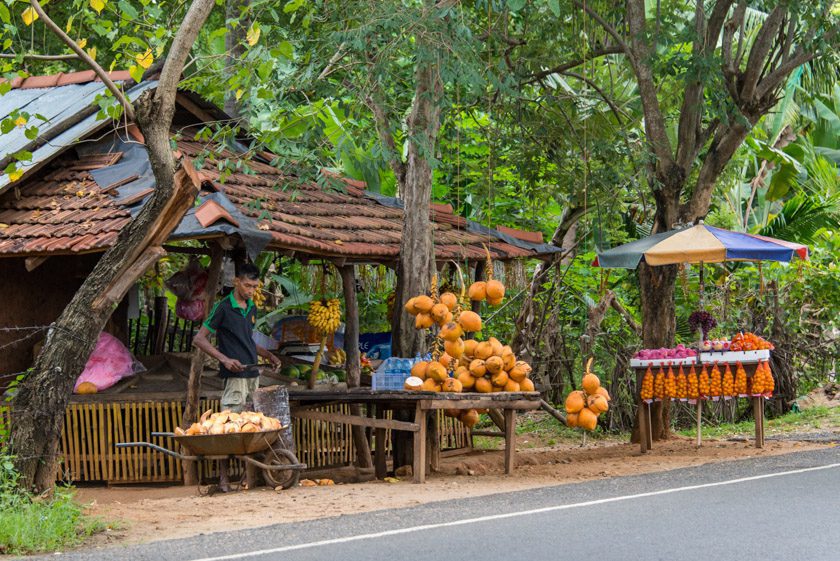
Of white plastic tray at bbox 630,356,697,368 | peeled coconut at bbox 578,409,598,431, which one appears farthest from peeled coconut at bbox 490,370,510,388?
white plastic tray at bbox 630,356,697,368

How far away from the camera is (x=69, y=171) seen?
12844 millimetres

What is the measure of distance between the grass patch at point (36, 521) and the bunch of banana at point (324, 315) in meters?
4.18

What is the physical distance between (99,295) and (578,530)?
13.7ft

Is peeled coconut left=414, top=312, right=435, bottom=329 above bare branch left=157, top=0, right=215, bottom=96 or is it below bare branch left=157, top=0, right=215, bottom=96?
below

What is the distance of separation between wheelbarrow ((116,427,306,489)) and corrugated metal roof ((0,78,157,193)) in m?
3.56

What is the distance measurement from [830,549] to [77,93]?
1041 cm

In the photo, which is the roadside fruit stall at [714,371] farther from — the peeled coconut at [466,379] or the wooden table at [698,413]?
the peeled coconut at [466,379]

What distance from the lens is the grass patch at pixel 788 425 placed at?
17.2 m

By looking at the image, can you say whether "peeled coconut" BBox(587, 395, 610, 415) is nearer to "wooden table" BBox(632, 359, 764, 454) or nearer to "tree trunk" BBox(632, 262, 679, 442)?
"wooden table" BBox(632, 359, 764, 454)

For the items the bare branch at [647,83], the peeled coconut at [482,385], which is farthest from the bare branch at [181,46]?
the bare branch at [647,83]

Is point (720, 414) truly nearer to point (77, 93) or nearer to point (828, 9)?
point (828, 9)

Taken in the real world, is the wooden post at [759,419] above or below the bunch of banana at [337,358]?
below

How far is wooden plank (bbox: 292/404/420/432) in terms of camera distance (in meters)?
11.5

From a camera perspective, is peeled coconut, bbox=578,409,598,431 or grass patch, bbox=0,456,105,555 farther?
peeled coconut, bbox=578,409,598,431
